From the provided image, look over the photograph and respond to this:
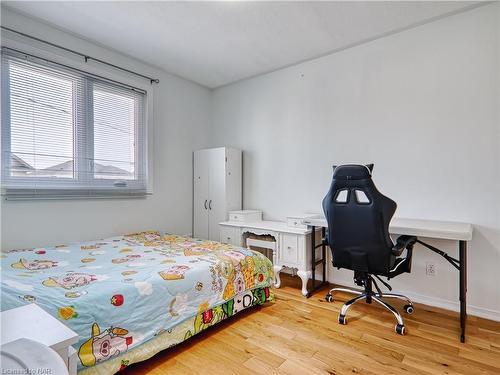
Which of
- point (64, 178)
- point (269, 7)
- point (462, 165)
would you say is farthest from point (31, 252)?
point (462, 165)

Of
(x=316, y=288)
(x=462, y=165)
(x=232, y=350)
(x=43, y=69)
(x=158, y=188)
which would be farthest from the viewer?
(x=158, y=188)

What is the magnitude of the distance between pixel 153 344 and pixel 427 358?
1703 millimetres

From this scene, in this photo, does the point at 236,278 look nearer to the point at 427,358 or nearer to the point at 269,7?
the point at 427,358

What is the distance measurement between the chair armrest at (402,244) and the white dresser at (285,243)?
90 centimetres

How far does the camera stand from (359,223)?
2.07 meters

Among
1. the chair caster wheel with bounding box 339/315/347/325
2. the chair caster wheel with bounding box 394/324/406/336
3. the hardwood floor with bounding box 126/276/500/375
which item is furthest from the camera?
the chair caster wheel with bounding box 339/315/347/325

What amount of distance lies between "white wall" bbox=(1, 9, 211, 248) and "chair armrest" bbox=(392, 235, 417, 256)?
2.72 meters

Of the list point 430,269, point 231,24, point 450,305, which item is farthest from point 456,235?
point 231,24

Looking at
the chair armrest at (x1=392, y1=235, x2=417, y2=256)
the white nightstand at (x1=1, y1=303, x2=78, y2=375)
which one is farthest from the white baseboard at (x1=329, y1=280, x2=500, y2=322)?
the white nightstand at (x1=1, y1=303, x2=78, y2=375)

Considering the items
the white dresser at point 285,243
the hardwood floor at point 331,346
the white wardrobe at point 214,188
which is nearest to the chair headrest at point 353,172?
the white dresser at point 285,243

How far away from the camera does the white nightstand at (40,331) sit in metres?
0.75

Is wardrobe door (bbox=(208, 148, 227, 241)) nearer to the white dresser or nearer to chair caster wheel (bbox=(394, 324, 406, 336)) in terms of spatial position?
the white dresser

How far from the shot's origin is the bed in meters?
1.40

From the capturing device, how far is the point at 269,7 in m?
2.31
